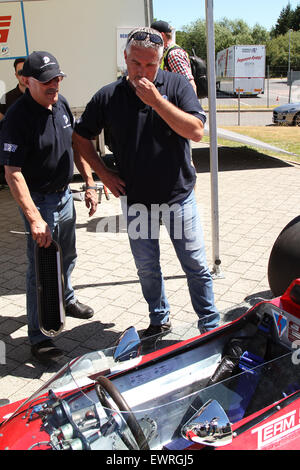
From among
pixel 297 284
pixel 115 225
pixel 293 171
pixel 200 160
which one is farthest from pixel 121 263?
pixel 200 160

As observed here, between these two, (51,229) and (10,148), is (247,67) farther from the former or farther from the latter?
(10,148)

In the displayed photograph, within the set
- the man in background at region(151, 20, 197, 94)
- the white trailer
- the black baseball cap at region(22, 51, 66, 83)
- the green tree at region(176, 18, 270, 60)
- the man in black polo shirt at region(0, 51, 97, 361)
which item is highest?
the green tree at region(176, 18, 270, 60)

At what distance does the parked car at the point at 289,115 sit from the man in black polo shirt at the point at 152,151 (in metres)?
15.0

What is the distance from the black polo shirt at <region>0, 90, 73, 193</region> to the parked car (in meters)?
15.0

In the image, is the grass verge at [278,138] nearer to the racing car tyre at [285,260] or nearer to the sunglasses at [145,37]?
the racing car tyre at [285,260]

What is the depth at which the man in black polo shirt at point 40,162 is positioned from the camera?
3.08m

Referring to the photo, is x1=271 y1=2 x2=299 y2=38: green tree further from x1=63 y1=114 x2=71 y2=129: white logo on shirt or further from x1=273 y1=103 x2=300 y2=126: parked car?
x1=63 y1=114 x2=71 y2=129: white logo on shirt

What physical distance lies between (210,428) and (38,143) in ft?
7.27

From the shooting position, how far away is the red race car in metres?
1.86

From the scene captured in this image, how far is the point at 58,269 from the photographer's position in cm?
322

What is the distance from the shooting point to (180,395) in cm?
234

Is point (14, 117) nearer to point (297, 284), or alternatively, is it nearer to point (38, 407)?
point (38, 407)

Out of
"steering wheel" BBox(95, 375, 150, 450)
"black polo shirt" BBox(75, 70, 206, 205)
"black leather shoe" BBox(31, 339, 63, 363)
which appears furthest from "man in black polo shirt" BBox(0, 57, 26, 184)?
"steering wheel" BBox(95, 375, 150, 450)
